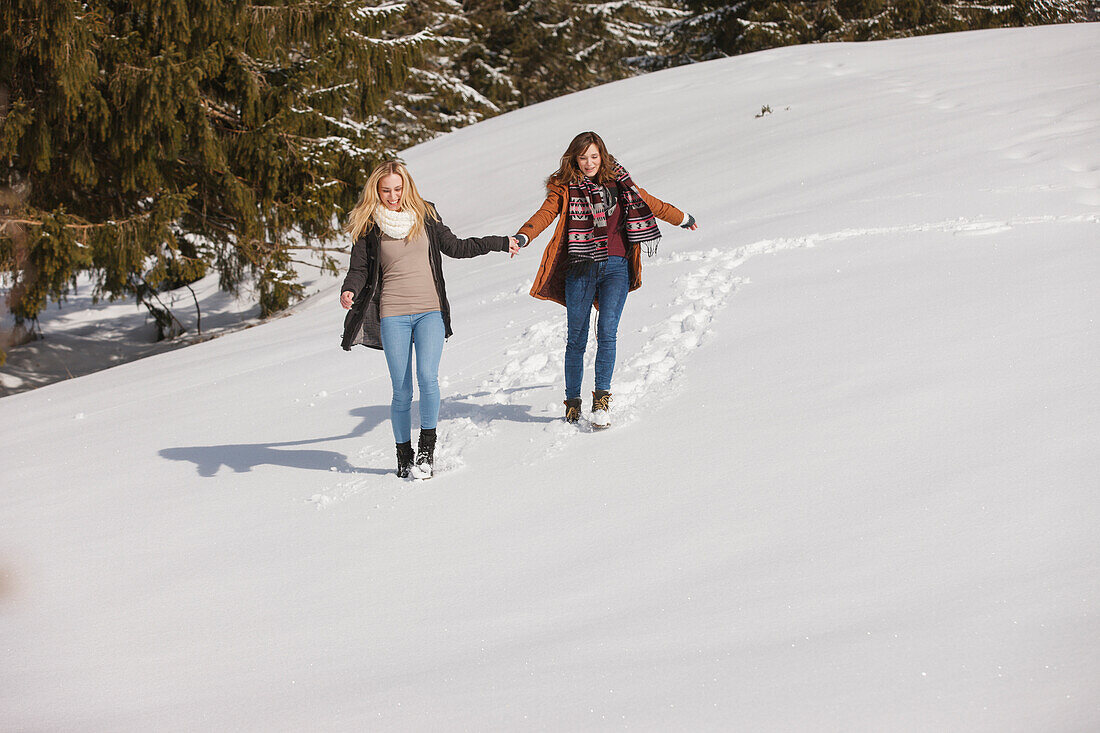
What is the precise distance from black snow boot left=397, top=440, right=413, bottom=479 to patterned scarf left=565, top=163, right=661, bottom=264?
1372mm

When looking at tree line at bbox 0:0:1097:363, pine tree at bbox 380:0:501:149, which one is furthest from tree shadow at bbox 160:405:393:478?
pine tree at bbox 380:0:501:149

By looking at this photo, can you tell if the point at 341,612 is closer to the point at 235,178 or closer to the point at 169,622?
the point at 169,622

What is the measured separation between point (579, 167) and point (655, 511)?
6.51ft

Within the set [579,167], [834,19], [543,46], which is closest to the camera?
[579,167]

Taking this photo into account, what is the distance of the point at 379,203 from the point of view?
4.52m

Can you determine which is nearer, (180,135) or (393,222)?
(393,222)

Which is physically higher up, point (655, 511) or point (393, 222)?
point (393, 222)

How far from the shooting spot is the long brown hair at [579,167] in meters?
4.87

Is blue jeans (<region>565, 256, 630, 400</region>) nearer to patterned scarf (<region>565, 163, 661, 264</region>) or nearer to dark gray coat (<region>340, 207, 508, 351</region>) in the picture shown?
patterned scarf (<region>565, 163, 661, 264</region>)

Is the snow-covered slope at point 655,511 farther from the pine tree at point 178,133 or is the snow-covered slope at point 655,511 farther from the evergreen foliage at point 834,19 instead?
the evergreen foliage at point 834,19

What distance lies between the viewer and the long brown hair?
487 centimetres

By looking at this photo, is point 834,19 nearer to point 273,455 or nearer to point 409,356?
point 273,455

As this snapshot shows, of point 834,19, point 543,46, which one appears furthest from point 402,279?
point 834,19

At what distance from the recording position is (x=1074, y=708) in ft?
7.68
